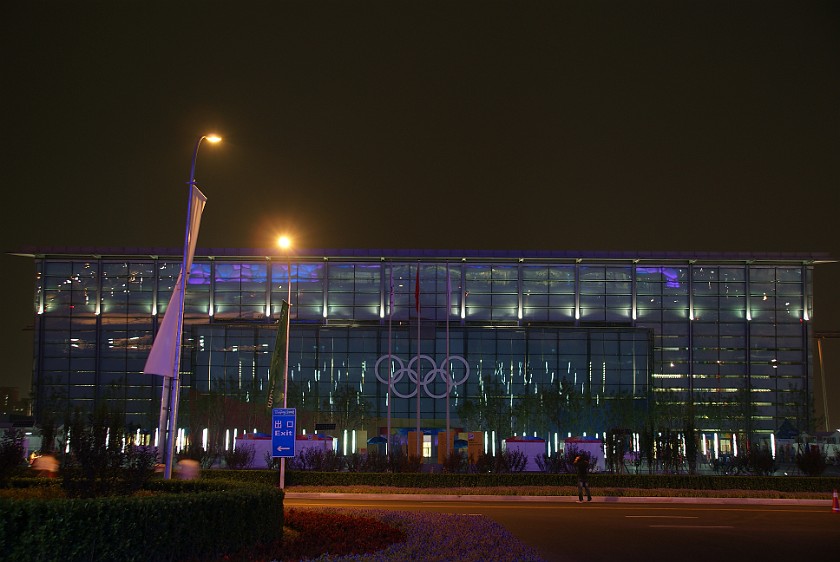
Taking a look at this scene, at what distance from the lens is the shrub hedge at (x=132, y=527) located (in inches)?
555

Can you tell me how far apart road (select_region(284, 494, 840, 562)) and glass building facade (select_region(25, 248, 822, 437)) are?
132 ft

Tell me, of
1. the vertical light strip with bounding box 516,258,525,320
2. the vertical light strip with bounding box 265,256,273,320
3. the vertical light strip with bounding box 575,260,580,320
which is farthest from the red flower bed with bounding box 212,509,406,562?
the vertical light strip with bounding box 575,260,580,320

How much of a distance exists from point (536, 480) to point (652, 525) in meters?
13.3

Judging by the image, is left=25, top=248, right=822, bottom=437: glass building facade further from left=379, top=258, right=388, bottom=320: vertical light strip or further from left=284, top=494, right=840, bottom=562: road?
left=284, top=494, right=840, bottom=562: road

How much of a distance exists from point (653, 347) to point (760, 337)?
930 centimetres

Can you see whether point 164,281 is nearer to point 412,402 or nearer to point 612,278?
point 412,402

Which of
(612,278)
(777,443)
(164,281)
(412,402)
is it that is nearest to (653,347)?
(612,278)

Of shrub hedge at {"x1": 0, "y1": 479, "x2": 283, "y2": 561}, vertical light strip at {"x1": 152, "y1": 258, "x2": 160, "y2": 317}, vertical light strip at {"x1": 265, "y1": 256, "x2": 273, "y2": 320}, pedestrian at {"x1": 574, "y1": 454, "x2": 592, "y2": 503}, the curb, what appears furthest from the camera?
vertical light strip at {"x1": 152, "y1": 258, "x2": 160, "y2": 317}

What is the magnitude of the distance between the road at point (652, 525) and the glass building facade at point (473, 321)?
4027 cm

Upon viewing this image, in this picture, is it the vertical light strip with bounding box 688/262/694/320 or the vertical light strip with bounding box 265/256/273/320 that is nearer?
the vertical light strip with bounding box 265/256/273/320

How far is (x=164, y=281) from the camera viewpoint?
77.6 m

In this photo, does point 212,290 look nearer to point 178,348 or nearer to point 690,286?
point 690,286

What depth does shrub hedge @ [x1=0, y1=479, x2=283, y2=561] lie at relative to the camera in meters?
14.1

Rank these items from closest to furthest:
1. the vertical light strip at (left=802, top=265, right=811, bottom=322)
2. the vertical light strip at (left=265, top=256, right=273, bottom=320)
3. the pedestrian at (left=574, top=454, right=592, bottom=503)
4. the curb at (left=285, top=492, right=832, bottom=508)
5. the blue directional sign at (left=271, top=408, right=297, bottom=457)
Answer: the blue directional sign at (left=271, top=408, right=297, bottom=457) → the pedestrian at (left=574, top=454, right=592, bottom=503) → the curb at (left=285, top=492, right=832, bottom=508) → the vertical light strip at (left=265, top=256, right=273, bottom=320) → the vertical light strip at (left=802, top=265, right=811, bottom=322)
